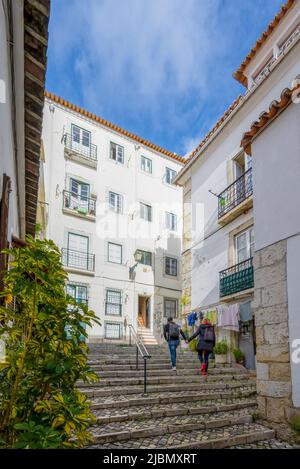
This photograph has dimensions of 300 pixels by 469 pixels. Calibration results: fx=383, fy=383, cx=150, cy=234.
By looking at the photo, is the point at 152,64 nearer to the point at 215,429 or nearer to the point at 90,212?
the point at 215,429

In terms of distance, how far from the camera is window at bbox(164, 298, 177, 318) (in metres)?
22.7

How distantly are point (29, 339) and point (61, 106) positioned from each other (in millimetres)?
19982

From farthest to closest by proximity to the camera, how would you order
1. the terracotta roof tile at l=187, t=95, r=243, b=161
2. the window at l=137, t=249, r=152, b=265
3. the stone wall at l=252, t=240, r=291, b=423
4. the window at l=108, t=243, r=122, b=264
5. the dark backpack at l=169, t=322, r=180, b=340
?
the window at l=137, t=249, r=152, b=265 → the window at l=108, t=243, r=122, b=264 → the terracotta roof tile at l=187, t=95, r=243, b=161 → the dark backpack at l=169, t=322, r=180, b=340 → the stone wall at l=252, t=240, r=291, b=423

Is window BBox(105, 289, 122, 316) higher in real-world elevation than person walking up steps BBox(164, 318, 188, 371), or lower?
higher

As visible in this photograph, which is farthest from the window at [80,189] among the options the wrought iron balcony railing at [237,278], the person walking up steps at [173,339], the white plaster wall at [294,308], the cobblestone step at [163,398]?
the white plaster wall at [294,308]

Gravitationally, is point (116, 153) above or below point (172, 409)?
above

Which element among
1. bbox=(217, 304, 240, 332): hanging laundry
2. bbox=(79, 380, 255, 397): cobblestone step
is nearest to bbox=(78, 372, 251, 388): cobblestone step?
bbox=(79, 380, 255, 397): cobblestone step

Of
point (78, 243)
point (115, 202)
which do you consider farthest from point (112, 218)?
point (78, 243)

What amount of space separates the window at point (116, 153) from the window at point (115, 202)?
2.15 metres

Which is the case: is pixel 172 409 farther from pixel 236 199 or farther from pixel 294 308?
pixel 236 199

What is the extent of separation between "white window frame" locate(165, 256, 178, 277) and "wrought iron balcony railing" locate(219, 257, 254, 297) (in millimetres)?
9415

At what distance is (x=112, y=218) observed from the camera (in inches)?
854

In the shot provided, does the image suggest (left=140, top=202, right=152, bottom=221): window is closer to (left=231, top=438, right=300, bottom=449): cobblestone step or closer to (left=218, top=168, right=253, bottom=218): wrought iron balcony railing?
(left=218, top=168, right=253, bottom=218): wrought iron balcony railing

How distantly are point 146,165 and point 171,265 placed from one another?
6428 mm
